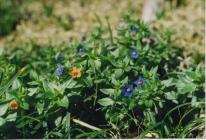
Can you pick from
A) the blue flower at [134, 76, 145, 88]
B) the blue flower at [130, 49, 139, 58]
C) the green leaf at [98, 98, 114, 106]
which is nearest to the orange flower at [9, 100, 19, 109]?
the green leaf at [98, 98, 114, 106]

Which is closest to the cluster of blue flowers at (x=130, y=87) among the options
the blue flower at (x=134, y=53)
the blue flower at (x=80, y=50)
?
the blue flower at (x=134, y=53)

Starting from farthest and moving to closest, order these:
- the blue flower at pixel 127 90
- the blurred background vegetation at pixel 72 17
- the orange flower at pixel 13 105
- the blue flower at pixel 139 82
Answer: the blurred background vegetation at pixel 72 17 < the blue flower at pixel 139 82 < the blue flower at pixel 127 90 < the orange flower at pixel 13 105

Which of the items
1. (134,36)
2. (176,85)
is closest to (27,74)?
(134,36)

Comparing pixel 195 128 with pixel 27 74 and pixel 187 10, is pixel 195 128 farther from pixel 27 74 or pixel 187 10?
pixel 187 10

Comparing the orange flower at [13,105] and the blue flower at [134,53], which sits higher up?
the blue flower at [134,53]

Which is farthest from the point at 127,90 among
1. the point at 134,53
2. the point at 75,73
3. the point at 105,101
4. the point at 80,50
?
the point at 80,50

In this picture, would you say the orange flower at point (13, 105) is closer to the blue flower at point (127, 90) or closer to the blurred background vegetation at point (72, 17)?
the blue flower at point (127, 90)

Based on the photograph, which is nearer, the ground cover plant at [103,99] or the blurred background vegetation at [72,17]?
the ground cover plant at [103,99]

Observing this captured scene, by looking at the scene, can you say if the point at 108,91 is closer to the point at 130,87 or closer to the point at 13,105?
the point at 130,87
